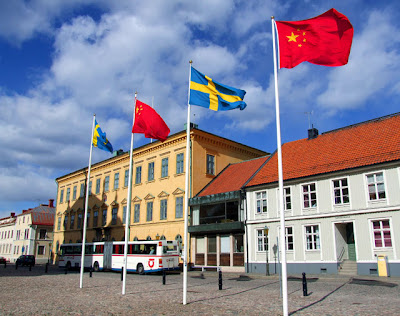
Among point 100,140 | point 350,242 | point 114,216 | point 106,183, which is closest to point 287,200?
point 350,242

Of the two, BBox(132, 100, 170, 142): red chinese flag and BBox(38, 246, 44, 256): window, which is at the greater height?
BBox(132, 100, 170, 142): red chinese flag

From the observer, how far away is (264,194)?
1185 inches

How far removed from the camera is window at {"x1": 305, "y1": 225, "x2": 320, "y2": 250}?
2639 cm

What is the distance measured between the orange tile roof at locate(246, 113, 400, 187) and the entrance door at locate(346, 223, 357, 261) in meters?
4.12

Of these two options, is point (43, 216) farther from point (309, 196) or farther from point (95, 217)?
point (309, 196)

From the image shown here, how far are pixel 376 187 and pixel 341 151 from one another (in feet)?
13.9

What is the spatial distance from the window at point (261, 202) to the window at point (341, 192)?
5757 mm

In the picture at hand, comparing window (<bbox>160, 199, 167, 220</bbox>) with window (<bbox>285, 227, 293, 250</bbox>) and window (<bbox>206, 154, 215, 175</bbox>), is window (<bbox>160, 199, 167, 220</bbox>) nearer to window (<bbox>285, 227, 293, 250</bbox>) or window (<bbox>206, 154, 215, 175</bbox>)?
window (<bbox>206, 154, 215, 175</bbox>)

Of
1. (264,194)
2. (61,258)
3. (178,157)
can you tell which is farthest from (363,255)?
(61,258)

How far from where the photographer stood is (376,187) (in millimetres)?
24062

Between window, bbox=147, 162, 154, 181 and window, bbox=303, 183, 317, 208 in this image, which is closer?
window, bbox=303, 183, 317, 208

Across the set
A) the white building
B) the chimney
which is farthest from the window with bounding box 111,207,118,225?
the chimney

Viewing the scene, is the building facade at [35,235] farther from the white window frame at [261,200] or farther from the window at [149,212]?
the white window frame at [261,200]

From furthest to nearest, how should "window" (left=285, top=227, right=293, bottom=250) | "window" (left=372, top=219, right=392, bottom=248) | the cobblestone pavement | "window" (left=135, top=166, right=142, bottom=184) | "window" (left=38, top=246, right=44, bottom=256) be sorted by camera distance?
"window" (left=38, top=246, right=44, bottom=256) < "window" (left=135, top=166, right=142, bottom=184) < "window" (left=285, top=227, right=293, bottom=250) < "window" (left=372, top=219, right=392, bottom=248) < the cobblestone pavement
